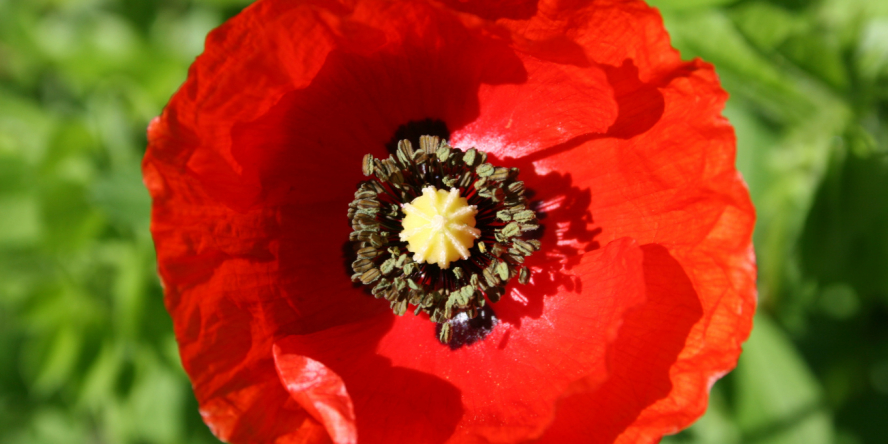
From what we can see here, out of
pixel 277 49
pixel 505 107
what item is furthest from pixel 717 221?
pixel 277 49

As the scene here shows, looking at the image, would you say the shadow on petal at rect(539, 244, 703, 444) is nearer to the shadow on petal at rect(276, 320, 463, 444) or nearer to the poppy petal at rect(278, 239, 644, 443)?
the poppy petal at rect(278, 239, 644, 443)

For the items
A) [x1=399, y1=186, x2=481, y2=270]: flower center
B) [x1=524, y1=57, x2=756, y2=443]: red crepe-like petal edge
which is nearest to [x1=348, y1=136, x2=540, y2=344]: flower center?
[x1=399, y1=186, x2=481, y2=270]: flower center

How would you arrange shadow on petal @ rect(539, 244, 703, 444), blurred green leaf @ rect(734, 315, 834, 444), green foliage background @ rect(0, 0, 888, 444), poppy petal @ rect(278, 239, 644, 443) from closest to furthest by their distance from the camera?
shadow on petal @ rect(539, 244, 703, 444)
poppy petal @ rect(278, 239, 644, 443)
green foliage background @ rect(0, 0, 888, 444)
blurred green leaf @ rect(734, 315, 834, 444)

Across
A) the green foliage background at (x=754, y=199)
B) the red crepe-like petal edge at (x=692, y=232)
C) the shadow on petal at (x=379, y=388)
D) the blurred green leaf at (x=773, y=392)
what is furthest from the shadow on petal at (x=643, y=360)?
the blurred green leaf at (x=773, y=392)

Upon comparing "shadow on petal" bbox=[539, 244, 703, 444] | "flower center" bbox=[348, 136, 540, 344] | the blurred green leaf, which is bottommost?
the blurred green leaf

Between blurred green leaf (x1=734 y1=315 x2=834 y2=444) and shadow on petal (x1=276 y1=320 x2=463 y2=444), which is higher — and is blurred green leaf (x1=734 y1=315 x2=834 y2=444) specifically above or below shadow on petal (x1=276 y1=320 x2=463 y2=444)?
below

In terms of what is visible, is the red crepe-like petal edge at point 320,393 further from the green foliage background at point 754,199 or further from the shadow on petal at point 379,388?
the green foliage background at point 754,199

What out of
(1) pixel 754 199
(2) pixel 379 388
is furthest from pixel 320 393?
(1) pixel 754 199

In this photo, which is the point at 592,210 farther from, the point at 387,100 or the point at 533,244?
the point at 387,100

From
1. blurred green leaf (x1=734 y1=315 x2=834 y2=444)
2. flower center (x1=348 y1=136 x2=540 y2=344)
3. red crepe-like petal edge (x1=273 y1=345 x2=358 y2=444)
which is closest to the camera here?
red crepe-like petal edge (x1=273 y1=345 x2=358 y2=444)
